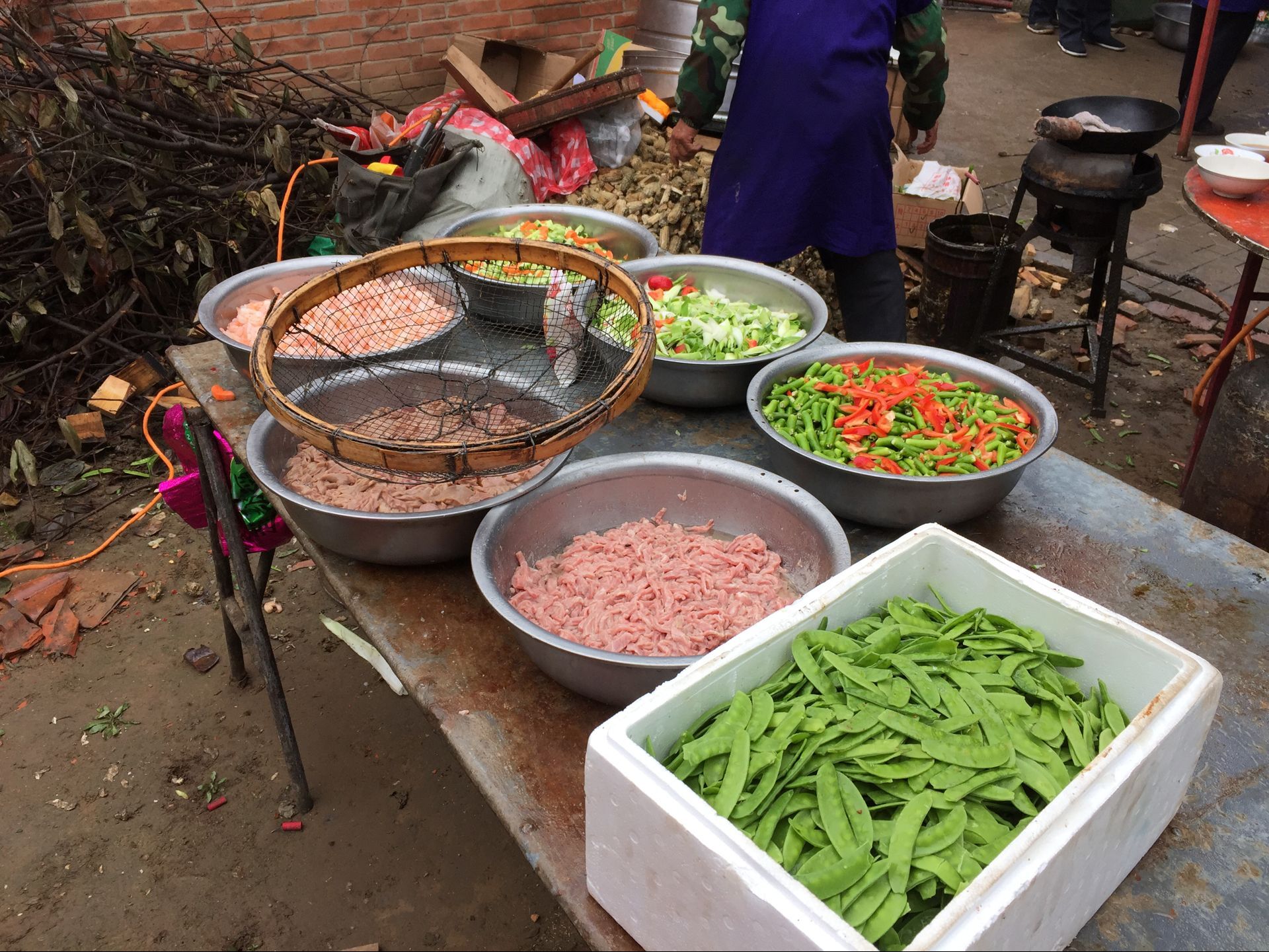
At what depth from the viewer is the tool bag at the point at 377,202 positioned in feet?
13.4

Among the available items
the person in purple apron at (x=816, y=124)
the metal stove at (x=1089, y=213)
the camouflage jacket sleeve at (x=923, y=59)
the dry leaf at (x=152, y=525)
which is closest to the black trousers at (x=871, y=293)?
the person in purple apron at (x=816, y=124)

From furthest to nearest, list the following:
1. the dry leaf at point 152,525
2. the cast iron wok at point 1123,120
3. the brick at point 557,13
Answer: the brick at point 557,13 → the dry leaf at point 152,525 → the cast iron wok at point 1123,120

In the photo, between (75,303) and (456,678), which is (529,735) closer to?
(456,678)

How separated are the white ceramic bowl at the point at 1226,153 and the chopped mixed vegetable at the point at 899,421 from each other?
1.91 metres

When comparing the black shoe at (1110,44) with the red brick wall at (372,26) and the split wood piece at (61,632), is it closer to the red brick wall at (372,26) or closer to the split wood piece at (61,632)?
the red brick wall at (372,26)

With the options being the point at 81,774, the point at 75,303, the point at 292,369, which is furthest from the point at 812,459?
the point at 75,303

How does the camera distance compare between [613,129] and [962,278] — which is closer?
[962,278]

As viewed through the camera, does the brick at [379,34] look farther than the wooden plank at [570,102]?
Yes

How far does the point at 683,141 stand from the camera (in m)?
3.72

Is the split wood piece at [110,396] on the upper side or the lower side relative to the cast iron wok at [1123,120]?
lower

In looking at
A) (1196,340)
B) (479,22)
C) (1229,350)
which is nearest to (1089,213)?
(1229,350)

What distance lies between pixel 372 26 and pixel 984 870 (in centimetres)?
609

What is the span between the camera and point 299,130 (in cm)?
530

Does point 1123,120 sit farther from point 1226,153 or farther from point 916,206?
point 916,206
